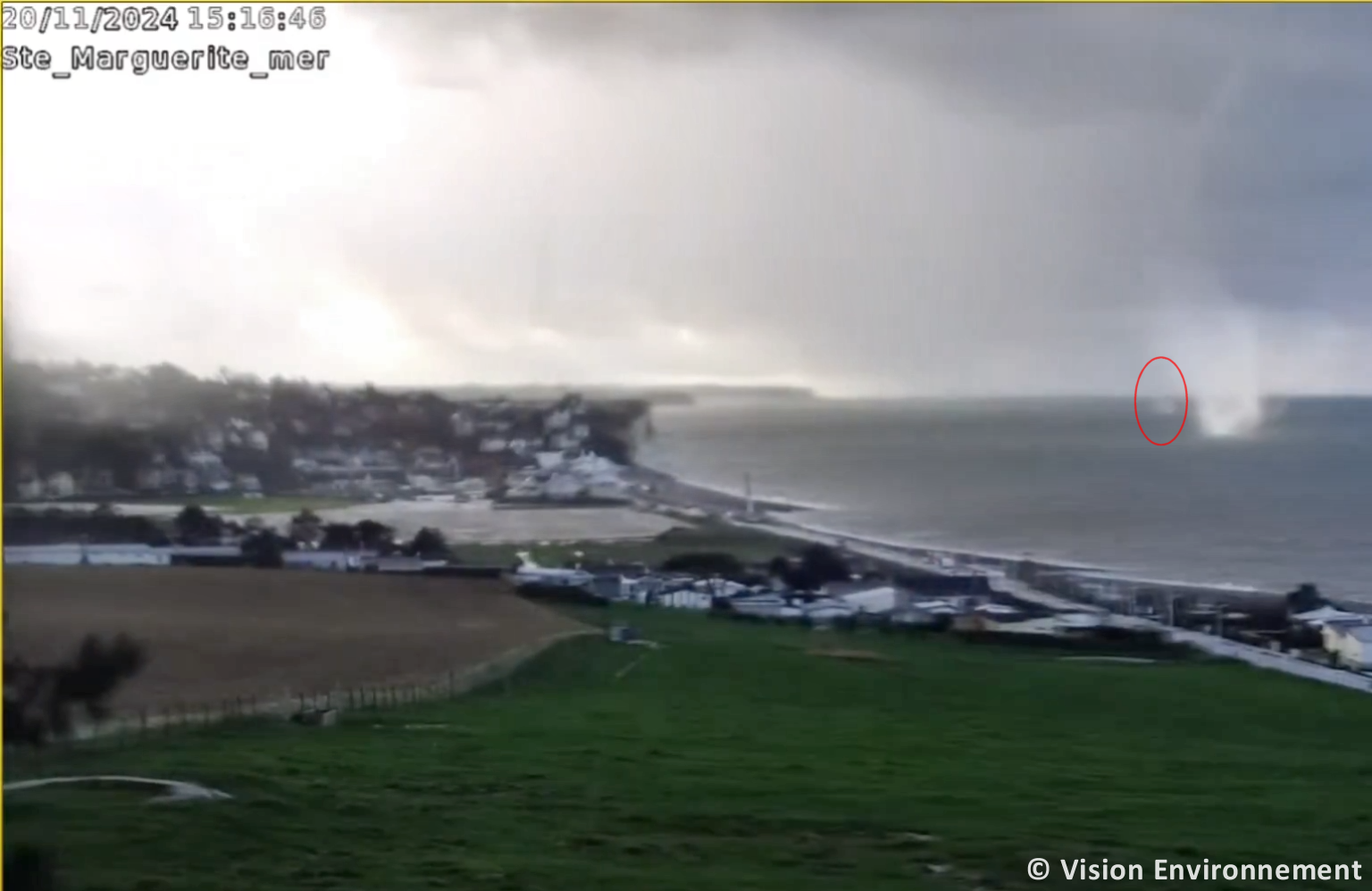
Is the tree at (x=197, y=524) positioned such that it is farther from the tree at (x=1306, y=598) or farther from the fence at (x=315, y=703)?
the tree at (x=1306, y=598)

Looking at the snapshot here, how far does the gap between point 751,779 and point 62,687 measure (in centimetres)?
214

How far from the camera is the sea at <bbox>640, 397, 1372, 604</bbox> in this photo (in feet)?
13.3

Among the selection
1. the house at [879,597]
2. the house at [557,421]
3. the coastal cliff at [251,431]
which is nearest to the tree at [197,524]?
the coastal cliff at [251,431]

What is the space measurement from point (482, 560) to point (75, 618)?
126 cm

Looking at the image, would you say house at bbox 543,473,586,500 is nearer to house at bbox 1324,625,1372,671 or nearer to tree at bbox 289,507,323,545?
tree at bbox 289,507,323,545

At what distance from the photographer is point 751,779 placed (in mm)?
4008

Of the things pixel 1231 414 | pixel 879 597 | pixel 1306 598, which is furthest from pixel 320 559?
pixel 1306 598

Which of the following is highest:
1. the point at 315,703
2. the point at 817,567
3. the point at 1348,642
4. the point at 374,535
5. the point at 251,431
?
the point at 251,431

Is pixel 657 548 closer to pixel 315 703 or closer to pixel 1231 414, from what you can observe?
pixel 315 703

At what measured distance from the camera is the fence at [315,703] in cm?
411

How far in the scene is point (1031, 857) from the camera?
3920 millimetres

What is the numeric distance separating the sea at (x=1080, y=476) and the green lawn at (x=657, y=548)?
0.15 meters

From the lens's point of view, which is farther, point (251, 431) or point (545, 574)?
point (545, 574)

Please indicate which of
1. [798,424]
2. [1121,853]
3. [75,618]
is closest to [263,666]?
[75,618]
